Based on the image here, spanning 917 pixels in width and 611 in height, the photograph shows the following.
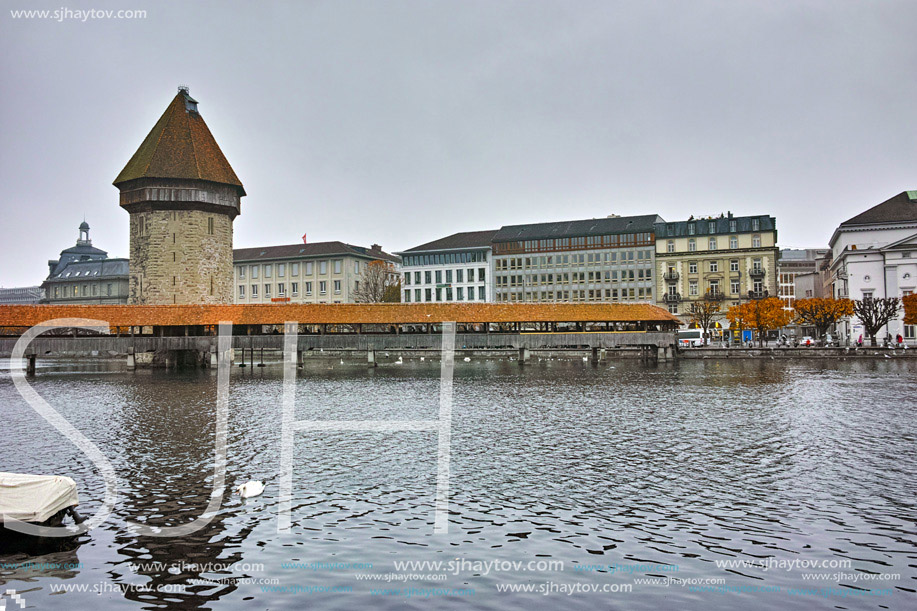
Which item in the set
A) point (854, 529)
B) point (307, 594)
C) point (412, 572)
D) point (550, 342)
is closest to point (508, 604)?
point (412, 572)

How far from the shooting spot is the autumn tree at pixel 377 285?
85438 millimetres

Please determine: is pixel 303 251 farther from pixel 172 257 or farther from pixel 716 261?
pixel 716 261

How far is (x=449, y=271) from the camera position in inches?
3516

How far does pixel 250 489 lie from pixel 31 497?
3.48 meters

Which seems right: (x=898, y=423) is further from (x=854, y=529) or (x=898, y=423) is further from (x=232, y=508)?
(x=232, y=508)

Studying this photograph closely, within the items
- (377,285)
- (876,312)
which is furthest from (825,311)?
(377,285)

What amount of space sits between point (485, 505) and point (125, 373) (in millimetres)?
42170

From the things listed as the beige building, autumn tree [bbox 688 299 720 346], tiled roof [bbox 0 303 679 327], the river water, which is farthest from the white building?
the river water

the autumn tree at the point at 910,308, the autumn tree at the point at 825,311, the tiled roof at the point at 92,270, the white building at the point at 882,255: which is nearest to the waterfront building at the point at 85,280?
the tiled roof at the point at 92,270

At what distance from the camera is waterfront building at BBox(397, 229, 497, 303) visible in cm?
8788

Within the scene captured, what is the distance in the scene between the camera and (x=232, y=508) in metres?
12.1

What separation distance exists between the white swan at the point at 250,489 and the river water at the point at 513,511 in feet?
0.51

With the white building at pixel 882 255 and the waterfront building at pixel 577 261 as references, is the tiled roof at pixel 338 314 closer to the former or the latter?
the white building at pixel 882 255

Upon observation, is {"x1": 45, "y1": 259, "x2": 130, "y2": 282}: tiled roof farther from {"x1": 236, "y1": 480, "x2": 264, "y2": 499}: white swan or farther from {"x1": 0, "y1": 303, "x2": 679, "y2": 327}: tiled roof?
{"x1": 236, "y1": 480, "x2": 264, "y2": 499}: white swan
